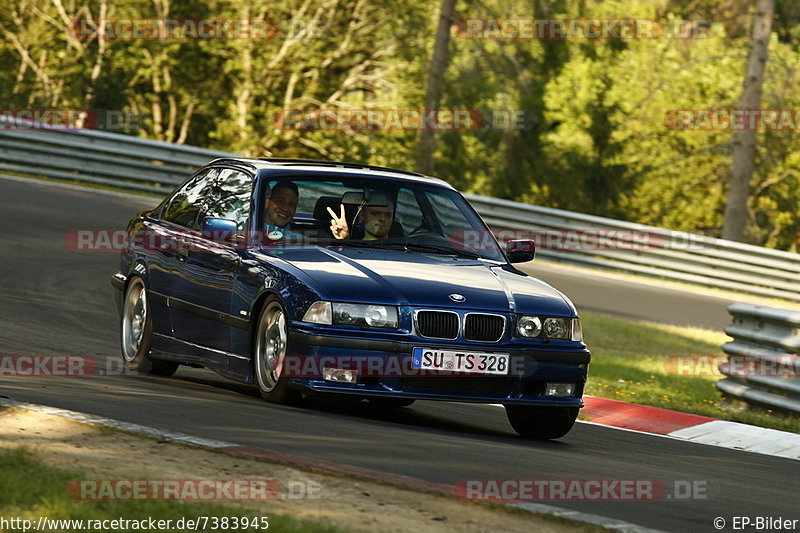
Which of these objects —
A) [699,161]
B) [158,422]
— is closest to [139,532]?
[158,422]

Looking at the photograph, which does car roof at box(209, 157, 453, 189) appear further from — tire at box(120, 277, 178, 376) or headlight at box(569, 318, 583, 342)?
headlight at box(569, 318, 583, 342)

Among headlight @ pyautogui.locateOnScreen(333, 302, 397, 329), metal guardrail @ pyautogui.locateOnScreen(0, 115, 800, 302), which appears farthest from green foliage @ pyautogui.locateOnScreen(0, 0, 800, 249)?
headlight @ pyautogui.locateOnScreen(333, 302, 397, 329)

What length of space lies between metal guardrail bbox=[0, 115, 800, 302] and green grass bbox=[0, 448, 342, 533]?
1829 centimetres

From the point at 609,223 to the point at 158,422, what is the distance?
18.6 metres

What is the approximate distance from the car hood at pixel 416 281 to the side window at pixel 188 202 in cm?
149

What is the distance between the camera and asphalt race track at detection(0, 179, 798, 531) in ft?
20.6

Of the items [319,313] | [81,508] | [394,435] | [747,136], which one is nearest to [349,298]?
[319,313]

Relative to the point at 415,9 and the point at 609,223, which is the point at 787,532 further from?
the point at 415,9

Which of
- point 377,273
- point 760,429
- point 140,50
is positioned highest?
point 140,50

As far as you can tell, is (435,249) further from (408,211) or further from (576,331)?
(576,331)

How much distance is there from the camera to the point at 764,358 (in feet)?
36.8

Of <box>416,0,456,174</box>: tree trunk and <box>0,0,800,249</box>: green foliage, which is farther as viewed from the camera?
<box>0,0,800,249</box>: green foliage

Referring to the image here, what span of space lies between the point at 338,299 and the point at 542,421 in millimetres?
1670

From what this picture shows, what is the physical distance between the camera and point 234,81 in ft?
107
